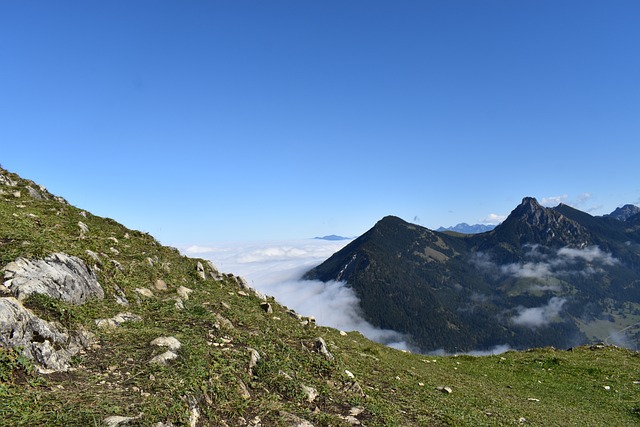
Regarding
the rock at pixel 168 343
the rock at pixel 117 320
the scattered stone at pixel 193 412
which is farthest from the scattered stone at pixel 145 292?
the scattered stone at pixel 193 412

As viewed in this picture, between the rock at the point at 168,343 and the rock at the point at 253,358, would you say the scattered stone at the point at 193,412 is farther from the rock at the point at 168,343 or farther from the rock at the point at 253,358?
the rock at the point at 253,358

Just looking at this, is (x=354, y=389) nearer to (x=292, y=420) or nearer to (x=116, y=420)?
(x=292, y=420)

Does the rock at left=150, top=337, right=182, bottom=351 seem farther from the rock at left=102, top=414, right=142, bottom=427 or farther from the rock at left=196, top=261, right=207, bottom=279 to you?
the rock at left=196, top=261, right=207, bottom=279

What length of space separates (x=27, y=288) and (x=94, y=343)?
2.94m

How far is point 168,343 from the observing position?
13.0 m

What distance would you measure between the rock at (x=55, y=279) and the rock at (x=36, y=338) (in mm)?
1591

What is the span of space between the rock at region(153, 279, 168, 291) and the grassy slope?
371 millimetres

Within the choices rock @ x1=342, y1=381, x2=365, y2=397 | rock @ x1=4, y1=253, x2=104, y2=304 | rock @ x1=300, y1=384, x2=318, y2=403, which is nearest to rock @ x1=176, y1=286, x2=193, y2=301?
rock @ x1=4, y1=253, x2=104, y2=304

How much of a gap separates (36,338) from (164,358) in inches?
142

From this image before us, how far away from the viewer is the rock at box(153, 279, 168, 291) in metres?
20.9

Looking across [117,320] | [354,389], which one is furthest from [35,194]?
[354,389]

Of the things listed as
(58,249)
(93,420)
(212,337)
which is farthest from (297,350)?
(58,249)

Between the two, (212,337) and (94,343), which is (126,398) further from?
(212,337)

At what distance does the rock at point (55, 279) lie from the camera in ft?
41.2
